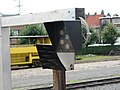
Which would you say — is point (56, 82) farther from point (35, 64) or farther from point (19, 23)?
point (35, 64)

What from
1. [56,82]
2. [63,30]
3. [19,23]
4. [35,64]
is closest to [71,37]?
[63,30]

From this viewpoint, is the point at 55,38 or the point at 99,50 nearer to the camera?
the point at 55,38

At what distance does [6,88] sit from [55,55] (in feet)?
1.82

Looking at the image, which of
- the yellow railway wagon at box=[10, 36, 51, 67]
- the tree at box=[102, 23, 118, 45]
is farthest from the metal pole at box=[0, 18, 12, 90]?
the tree at box=[102, 23, 118, 45]

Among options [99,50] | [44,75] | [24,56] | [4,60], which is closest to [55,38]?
[4,60]

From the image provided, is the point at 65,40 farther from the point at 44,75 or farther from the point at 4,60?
the point at 44,75

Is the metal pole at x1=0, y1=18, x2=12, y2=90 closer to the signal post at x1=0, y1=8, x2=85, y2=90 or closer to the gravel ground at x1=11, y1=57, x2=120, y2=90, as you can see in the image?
the signal post at x1=0, y1=8, x2=85, y2=90

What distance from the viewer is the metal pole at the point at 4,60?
95.4 inches

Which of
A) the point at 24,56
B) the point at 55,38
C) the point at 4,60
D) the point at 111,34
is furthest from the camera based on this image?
the point at 111,34

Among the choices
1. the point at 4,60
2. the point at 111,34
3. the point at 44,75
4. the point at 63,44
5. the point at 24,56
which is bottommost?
the point at 44,75

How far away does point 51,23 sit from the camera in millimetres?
2184

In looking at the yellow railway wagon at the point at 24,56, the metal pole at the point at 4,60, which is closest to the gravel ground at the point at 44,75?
the yellow railway wagon at the point at 24,56

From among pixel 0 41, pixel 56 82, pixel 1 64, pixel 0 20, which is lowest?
pixel 56 82

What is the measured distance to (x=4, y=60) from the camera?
245 cm
